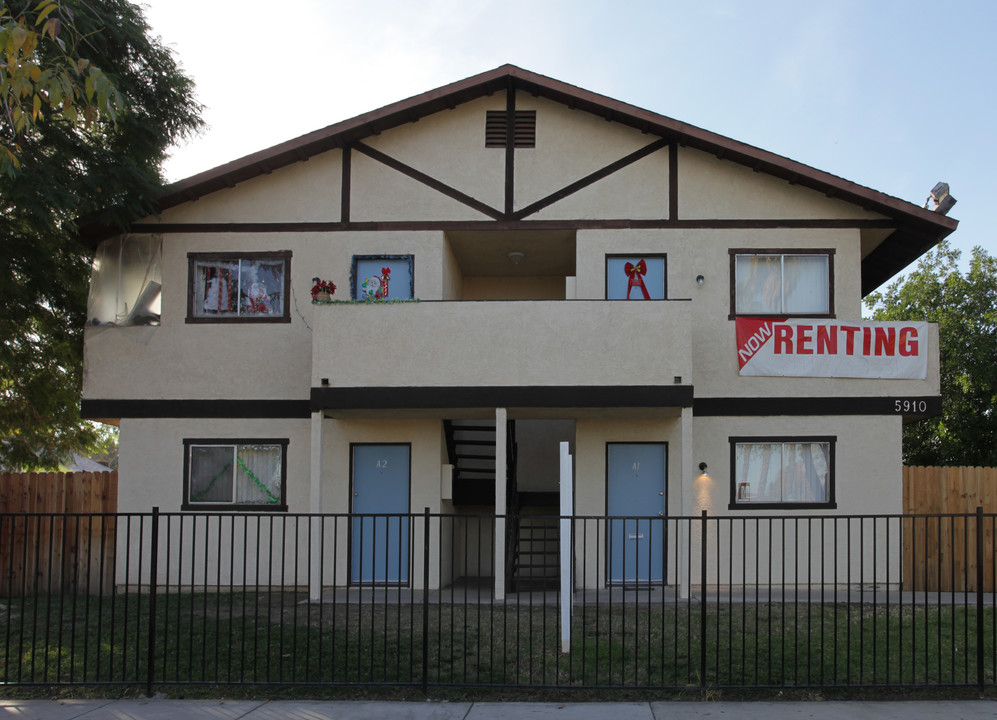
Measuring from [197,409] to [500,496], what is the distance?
5.36 metres

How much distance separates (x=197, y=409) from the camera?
1666cm

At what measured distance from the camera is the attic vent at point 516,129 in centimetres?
1684

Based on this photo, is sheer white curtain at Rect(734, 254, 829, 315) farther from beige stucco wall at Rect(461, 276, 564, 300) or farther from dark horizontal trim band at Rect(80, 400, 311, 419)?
dark horizontal trim band at Rect(80, 400, 311, 419)

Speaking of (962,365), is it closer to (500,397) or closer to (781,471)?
(781,471)

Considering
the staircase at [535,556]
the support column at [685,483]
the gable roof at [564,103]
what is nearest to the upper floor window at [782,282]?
the gable roof at [564,103]

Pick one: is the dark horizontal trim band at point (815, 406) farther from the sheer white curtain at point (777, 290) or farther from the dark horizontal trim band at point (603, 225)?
the dark horizontal trim band at point (603, 225)

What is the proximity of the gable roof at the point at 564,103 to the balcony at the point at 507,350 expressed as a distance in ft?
9.66

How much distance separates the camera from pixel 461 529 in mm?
18125

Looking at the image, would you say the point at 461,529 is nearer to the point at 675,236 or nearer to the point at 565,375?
the point at 565,375

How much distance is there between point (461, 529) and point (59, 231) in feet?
28.3

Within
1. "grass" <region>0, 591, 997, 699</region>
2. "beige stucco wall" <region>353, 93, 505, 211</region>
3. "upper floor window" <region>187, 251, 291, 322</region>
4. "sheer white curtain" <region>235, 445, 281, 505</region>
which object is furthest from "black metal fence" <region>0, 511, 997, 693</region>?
"beige stucco wall" <region>353, 93, 505, 211</region>

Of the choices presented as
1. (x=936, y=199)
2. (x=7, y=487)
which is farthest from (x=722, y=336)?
(x=7, y=487)

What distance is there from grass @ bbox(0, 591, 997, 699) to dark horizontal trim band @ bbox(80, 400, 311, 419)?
4.21m

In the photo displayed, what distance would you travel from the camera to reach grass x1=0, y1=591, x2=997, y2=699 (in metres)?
9.19
